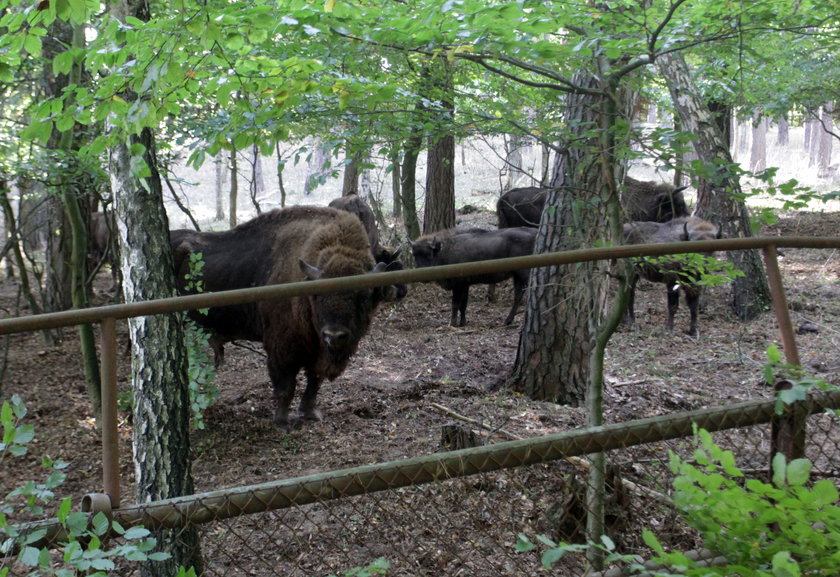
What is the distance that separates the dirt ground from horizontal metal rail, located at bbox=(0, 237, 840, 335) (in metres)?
1.14

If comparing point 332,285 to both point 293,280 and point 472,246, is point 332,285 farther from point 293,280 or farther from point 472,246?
point 472,246

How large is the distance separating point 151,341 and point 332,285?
179 cm

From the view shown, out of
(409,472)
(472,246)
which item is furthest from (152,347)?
(472,246)

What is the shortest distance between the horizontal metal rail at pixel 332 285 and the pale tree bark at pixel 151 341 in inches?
59.2

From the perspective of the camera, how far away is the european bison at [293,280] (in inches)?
232

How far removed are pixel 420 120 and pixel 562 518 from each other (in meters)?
2.82

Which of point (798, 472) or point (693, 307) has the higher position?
point (798, 472)

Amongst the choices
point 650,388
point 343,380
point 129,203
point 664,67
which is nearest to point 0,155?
point 129,203

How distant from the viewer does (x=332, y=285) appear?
2.29 m

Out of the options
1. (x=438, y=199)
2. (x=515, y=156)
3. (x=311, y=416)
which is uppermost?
(x=515, y=156)

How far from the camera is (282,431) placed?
20.7 ft

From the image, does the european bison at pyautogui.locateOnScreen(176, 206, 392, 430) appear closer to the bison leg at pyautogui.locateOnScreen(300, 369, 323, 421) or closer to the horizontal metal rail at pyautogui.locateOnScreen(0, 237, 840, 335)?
the bison leg at pyautogui.locateOnScreen(300, 369, 323, 421)

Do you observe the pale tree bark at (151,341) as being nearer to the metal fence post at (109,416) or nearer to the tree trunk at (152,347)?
the tree trunk at (152,347)

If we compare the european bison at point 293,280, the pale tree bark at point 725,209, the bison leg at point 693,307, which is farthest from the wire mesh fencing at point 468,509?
the pale tree bark at point 725,209
